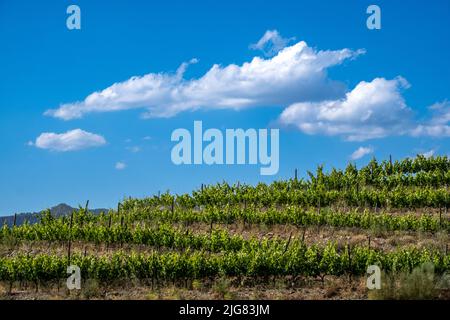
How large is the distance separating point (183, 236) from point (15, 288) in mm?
8385

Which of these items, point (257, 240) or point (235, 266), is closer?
point (235, 266)

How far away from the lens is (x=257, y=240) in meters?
27.5

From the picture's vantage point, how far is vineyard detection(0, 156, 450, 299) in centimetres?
2106

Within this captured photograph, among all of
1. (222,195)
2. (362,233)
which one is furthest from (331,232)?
(222,195)

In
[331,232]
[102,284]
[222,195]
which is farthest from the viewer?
[222,195]

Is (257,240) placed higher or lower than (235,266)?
higher

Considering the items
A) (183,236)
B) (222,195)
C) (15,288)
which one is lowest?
(15,288)

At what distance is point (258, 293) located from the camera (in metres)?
19.2

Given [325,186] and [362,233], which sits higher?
[325,186]

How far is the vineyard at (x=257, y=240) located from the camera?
21062mm
